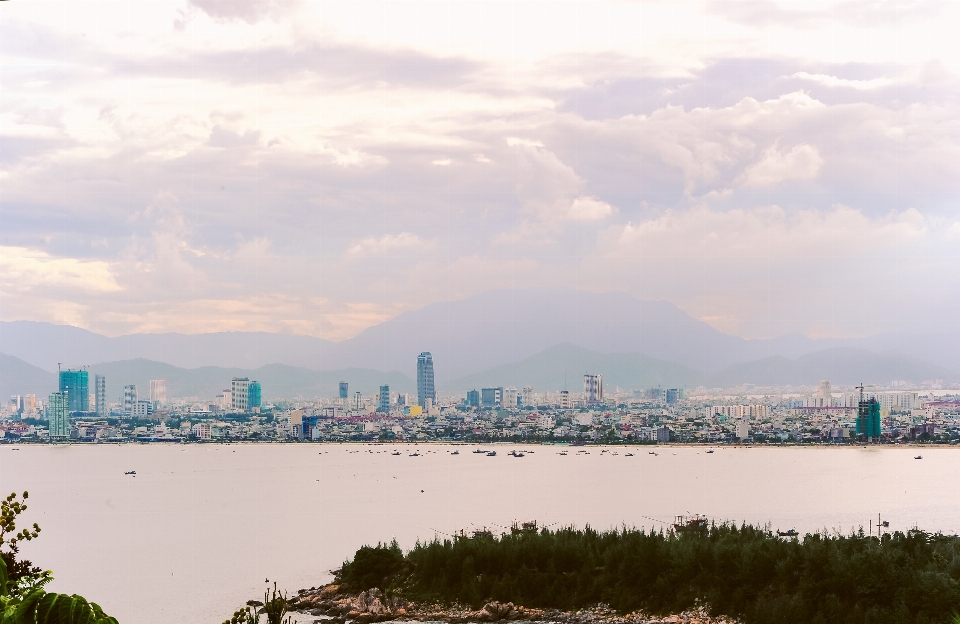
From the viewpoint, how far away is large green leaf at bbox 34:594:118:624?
7.88 ft

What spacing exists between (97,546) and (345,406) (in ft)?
412

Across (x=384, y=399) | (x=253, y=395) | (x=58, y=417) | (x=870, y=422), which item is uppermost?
(x=253, y=395)

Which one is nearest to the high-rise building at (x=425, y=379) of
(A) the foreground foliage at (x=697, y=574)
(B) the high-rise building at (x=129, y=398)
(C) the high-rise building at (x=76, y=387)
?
(B) the high-rise building at (x=129, y=398)

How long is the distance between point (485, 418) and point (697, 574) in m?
109

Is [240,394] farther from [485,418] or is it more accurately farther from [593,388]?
[593,388]

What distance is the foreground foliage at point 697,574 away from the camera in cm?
1347

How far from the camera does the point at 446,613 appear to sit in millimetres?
15414

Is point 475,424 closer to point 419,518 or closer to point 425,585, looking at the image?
point 419,518

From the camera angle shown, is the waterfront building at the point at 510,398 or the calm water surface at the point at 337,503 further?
the waterfront building at the point at 510,398

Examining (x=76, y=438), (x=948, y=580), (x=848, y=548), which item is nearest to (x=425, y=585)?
(x=848, y=548)

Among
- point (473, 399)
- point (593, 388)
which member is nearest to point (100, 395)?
point (473, 399)

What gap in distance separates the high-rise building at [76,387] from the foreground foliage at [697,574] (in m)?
129

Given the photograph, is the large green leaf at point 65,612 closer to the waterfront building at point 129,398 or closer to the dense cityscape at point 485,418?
the dense cityscape at point 485,418

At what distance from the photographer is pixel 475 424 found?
114 m
